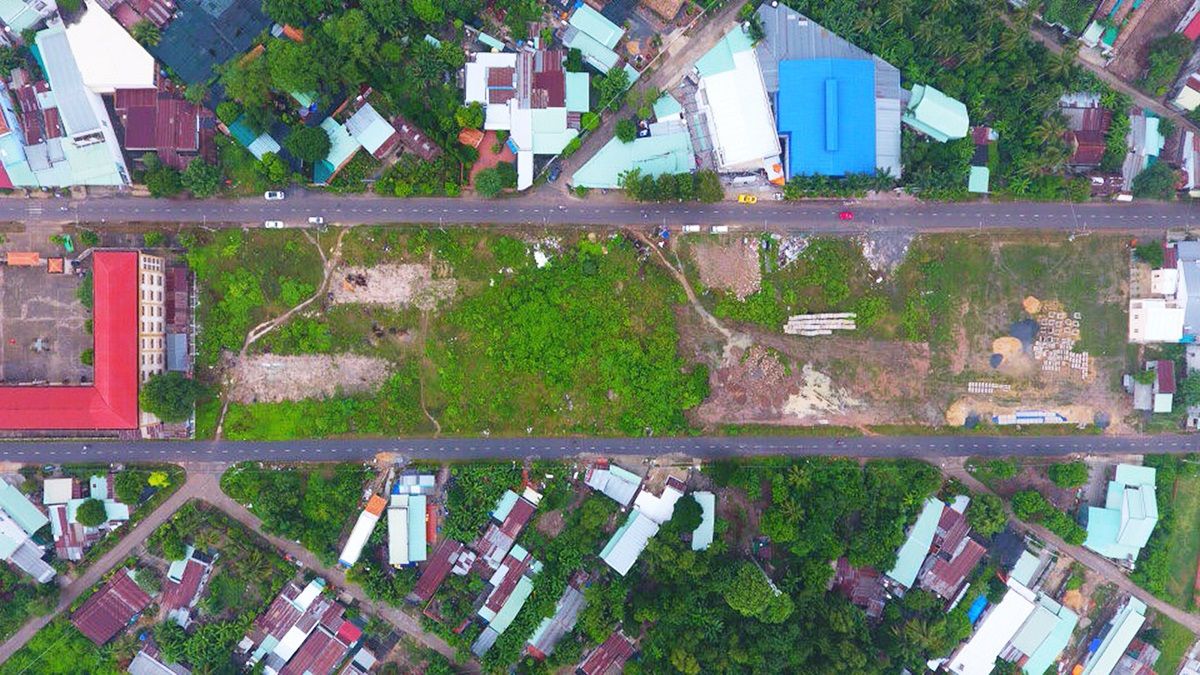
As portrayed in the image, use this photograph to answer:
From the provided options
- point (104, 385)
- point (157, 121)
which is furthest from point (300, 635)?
point (157, 121)

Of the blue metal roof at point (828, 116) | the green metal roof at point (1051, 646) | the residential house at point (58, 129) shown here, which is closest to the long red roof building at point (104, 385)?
the residential house at point (58, 129)

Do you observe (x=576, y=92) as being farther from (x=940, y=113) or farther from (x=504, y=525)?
Answer: (x=504, y=525)

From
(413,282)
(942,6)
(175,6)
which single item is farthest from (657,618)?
(175,6)

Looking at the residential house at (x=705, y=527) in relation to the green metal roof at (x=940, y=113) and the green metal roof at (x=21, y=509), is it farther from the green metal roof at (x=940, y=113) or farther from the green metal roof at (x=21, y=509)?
the green metal roof at (x=21, y=509)

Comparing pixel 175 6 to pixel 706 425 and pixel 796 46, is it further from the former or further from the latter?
pixel 706 425

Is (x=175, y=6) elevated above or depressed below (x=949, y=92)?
above

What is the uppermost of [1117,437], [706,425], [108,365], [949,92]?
[949,92]
